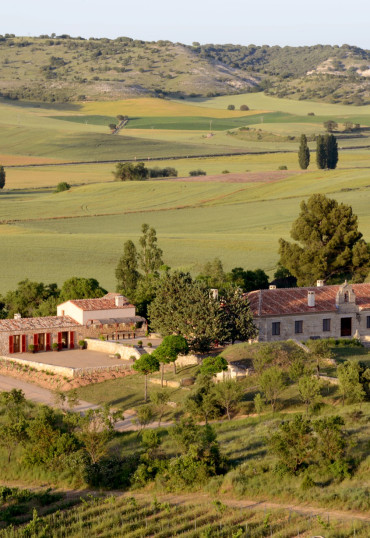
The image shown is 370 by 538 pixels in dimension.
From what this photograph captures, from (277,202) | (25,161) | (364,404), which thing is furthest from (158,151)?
(364,404)

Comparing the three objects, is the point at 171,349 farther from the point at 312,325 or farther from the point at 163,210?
the point at 163,210

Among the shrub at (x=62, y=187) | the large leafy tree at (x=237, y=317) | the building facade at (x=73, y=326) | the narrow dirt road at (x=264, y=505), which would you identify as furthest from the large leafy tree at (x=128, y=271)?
the shrub at (x=62, y=187)

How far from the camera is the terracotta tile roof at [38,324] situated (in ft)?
210

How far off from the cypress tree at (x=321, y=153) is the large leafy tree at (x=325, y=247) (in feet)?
246

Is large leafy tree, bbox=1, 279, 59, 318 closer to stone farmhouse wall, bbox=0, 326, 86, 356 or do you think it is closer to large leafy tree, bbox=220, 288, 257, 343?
stone farmhouse wall, bbox=0, 326, 86, 356

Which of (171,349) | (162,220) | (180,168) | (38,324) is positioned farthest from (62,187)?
(171,349)

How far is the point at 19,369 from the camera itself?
59.8 metres

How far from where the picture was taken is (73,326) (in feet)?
214

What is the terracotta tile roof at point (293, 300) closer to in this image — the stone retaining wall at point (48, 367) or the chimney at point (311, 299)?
the chimney at point (311, 299)

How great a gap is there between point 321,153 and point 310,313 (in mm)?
91929

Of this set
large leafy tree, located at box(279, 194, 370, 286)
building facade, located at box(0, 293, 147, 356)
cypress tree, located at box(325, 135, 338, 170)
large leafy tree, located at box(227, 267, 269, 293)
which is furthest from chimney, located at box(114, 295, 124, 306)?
cypress tree, located at box(325, 135, 338, 170)

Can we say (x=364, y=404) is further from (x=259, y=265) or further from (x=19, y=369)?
(x=259, y=265)

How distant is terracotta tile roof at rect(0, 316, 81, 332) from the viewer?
63.9 m

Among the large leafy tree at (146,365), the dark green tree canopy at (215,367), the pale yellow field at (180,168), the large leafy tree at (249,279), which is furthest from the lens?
the pale yellow field at (180,168)
